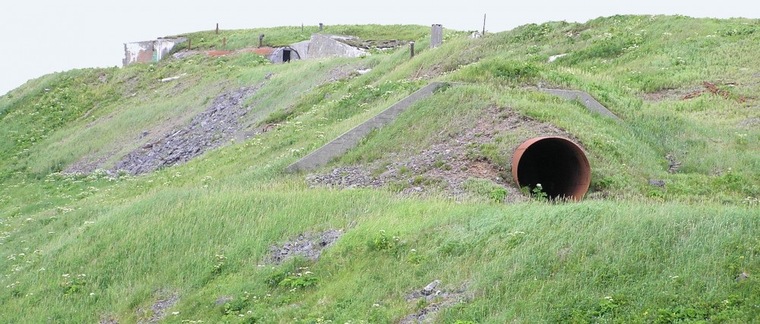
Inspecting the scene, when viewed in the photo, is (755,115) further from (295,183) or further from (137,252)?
(137,252)

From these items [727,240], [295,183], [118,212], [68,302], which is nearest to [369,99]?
[295,183]

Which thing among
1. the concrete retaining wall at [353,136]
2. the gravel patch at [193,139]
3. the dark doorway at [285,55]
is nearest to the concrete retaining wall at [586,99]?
the concrete retaining wall at [353,136]

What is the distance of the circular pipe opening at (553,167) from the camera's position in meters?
18.4

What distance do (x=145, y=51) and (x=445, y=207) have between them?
146ft

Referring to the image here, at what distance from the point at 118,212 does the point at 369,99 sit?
8967 millimetres

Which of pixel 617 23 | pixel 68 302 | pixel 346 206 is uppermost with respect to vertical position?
pixel 617 23

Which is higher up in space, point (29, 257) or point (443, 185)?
point (443, 185)

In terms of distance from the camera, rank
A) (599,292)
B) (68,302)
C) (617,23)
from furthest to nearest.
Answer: (617,23) → (68,302) → (599,292)

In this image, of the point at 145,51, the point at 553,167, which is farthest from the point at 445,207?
the point at 145,51

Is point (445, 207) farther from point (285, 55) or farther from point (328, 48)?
point (285, 55)

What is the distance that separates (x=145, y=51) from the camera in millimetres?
57375

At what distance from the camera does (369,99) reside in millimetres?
27000

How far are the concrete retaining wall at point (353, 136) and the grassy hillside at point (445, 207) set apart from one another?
40 cm

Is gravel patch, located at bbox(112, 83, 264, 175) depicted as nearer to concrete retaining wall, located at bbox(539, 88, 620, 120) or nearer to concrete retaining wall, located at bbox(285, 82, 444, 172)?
concrete retaining wall, located at bbox(285, 82, 444, 172)
